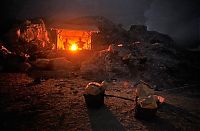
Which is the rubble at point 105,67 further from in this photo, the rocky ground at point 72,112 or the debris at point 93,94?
the debris at point 93,94

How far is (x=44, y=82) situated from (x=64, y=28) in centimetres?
1677

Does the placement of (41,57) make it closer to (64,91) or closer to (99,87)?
(64,91)

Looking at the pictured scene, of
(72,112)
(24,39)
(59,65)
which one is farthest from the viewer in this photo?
(24,39)

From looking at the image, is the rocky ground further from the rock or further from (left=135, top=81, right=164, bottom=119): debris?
the rock

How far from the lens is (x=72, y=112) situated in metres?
7.25

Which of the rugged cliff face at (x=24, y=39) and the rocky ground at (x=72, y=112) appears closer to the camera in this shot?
the rocky ground at (x=72, y=112)

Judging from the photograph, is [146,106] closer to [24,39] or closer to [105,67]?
[105,67]

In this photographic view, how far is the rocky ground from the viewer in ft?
20.5

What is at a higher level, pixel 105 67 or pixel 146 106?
pixel 105 67

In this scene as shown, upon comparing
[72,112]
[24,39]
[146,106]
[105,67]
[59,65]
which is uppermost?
[24,39]

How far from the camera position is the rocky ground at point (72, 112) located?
20.5ft

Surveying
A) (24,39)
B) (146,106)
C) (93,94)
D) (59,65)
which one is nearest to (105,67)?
(59,65)

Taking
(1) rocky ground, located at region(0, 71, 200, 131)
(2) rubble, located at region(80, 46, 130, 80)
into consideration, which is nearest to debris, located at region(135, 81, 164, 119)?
(1) rocky ground, located at region(0, 71, 200, 131)

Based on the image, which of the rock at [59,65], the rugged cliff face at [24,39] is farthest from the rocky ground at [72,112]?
the rugged cliff face at [24,39]
